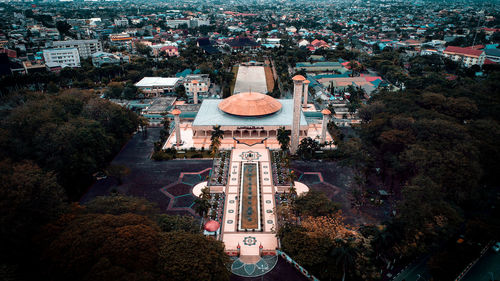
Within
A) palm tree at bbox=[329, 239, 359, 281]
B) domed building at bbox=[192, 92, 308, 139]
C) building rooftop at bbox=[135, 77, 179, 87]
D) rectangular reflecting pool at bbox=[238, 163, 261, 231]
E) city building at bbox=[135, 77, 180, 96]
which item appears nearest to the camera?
palm tree at bbox=[329, 239, 359, 281]

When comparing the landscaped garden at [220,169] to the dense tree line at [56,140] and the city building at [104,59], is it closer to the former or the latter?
Answer: the dense tree line at [56,140]

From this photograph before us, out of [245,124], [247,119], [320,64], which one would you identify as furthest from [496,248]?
[320,64]

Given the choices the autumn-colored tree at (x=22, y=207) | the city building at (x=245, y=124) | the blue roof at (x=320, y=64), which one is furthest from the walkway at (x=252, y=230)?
the blue roof at (x=320, y=64)

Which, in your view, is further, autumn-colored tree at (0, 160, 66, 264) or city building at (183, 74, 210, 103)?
city building at (183, 74, 210, 103)

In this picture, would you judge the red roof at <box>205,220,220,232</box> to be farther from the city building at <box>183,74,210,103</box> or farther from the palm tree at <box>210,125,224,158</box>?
the city building at <box>183,74,210,103</box>

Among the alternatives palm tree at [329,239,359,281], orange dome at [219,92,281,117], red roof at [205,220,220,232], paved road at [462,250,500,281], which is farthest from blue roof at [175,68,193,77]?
paved road at [462,250,500,281]

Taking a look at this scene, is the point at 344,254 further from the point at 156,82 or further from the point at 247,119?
the point at 156,82
